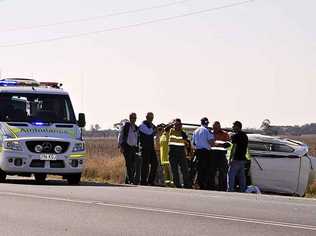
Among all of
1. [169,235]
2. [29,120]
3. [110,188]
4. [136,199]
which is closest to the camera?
[169,235]

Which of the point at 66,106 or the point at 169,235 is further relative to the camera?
the point at 66,106

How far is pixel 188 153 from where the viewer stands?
22.6 metres

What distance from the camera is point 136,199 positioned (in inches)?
655

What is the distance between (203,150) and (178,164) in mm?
991

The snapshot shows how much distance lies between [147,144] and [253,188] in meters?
3.33

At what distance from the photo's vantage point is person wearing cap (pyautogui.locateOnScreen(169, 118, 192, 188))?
866 inches

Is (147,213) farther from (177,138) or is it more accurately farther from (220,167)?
(177,138)

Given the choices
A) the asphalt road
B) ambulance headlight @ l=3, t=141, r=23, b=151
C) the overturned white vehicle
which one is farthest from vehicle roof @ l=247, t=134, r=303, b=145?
ambulance headlight @ l=3, t=141, r=23, b=151

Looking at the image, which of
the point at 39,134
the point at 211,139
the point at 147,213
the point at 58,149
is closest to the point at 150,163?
the point at 211,139

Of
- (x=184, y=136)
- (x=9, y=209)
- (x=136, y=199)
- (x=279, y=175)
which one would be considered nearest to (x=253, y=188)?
(x=279, y=175)

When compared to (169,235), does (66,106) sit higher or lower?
higher

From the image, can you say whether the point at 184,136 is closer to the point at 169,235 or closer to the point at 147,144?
the point at 147,144

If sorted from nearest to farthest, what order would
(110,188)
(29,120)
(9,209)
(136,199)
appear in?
(9,209)
(136,199)
(110,188)
(29,120)

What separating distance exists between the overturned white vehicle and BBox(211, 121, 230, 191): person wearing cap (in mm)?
656
